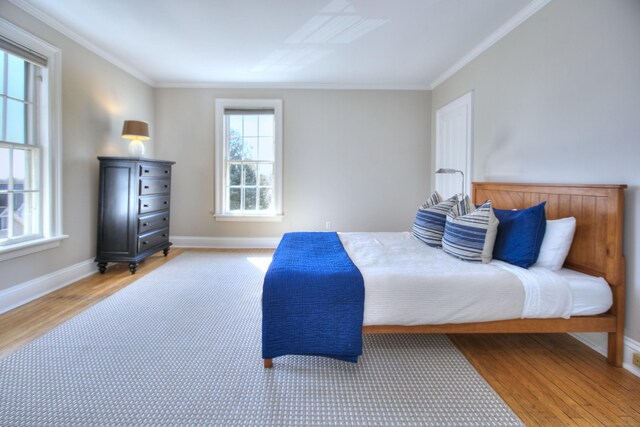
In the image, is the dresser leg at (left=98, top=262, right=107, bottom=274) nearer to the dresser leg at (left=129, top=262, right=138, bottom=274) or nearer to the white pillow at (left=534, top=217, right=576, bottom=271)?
the dresser leg at (left=129, top=262, right=138, bottom=274)

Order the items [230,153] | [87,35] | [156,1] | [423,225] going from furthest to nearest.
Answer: [230,153]
[87,35]
[423,225]
[156,1]

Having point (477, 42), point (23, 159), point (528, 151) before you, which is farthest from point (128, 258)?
point (477, 42)

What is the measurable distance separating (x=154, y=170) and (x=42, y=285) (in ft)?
5.63

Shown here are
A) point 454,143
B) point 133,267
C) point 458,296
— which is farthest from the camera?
point 454,143

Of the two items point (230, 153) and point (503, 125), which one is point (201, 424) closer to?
point (503, 125)

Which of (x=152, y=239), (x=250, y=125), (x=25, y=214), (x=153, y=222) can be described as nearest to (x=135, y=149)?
(x=153, y=222)

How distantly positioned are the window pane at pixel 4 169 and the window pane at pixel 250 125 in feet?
9.83

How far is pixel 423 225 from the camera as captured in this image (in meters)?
3.14

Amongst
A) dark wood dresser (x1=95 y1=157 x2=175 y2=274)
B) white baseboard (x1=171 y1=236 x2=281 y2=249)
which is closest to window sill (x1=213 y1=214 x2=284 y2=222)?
white baseboard (x1=171 y1=236 x2=281 y2=249)

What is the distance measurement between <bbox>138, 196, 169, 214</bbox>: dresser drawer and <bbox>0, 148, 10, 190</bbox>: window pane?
1234 mm

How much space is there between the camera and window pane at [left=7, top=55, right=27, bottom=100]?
112 inches

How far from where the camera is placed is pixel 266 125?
5.29m

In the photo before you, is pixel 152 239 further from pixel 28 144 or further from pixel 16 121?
pixel 16 121

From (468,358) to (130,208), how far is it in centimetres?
372
